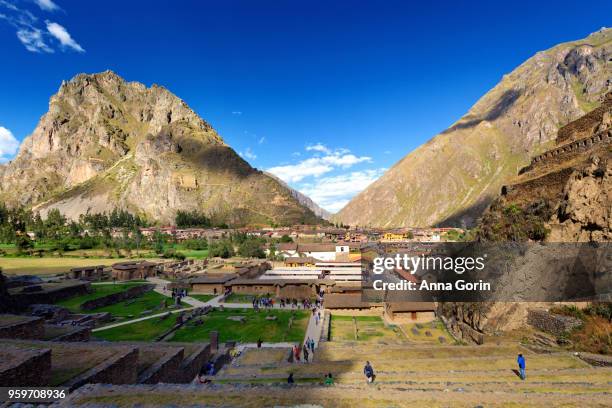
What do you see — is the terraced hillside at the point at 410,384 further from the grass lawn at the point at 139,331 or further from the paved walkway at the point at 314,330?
the grass lawn at the point at 139,331

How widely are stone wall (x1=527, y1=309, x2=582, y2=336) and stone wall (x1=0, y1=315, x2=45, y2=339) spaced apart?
98.1 ft

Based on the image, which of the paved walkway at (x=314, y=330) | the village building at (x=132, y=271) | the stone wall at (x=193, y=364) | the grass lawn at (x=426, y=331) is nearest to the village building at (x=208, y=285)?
the village building at (x=132, y=271)

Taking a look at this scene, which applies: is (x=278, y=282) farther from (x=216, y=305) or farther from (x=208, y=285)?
(x=208, y=285)

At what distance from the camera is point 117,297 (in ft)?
146

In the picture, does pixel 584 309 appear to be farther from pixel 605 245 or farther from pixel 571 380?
pixel 571 380

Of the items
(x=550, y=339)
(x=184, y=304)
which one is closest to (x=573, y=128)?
(x=550, y=339)

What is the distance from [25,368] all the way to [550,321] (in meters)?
25.8

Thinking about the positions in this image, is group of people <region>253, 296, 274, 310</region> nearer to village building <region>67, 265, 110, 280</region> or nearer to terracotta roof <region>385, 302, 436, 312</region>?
terracotta roof <region>385, 302, 436, 312</region>

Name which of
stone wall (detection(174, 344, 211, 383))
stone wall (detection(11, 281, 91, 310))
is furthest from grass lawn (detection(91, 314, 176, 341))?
stone wall (detection(11, 281, 91, 310))

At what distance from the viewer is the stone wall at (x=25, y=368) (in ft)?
37.5

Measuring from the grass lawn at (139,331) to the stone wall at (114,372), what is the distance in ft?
50.7

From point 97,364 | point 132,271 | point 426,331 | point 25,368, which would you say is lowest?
point 426,331

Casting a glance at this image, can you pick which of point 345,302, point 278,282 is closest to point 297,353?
point 345,302

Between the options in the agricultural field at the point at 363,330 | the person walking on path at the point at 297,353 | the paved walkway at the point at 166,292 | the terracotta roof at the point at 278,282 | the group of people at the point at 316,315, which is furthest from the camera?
the terracotta roof at the point at 278,282
